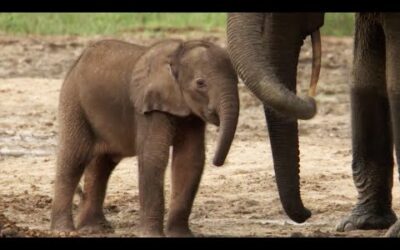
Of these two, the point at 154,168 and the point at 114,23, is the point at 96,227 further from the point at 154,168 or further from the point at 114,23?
the point at 114,23

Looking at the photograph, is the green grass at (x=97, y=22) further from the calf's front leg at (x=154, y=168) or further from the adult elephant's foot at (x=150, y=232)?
the adult elephant's foot at (x=150, y=232)

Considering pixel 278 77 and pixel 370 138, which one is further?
pixel 370 138

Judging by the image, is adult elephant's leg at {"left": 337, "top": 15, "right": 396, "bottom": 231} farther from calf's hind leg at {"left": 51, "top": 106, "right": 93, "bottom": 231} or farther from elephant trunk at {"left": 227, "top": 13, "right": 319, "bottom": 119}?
calf's hind leg at {"left": 51, "top": 106, "right": 93, "bottom": 231}

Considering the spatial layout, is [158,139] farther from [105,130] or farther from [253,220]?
[253,220]

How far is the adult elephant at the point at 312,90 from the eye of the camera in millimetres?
9094

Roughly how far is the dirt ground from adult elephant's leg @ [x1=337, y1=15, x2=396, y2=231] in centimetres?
21

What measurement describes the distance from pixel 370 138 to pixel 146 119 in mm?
1739

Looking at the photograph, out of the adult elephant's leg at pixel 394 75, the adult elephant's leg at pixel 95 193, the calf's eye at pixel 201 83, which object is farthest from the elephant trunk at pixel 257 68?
the adult elephant's leg at pixel 95 193

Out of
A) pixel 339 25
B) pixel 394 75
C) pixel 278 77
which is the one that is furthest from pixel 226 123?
pixel 339 25

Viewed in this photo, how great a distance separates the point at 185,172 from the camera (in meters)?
10.1

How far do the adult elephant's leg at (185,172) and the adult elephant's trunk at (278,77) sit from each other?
55 cm

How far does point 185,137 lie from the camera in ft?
33.3

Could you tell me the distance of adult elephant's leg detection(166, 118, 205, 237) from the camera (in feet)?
33.2
